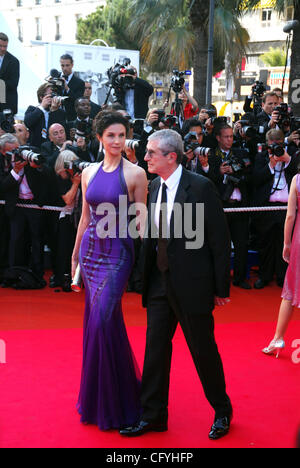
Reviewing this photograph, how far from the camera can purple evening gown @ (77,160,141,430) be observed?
3824 millimetres

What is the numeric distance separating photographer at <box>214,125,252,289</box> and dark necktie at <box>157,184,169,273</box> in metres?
3.83

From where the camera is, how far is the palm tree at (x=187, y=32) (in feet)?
47.2

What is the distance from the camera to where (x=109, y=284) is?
12.6 ft

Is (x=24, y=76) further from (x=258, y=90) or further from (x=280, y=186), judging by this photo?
(x=280, y=186)

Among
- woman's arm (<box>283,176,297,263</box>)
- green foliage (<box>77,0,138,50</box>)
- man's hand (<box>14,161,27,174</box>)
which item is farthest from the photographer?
green foliage (<box>77,0,138,50</box>)

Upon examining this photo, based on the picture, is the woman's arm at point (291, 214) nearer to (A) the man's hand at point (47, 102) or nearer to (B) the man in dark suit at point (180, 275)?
(B) the man in dark suit at point (180, 275)

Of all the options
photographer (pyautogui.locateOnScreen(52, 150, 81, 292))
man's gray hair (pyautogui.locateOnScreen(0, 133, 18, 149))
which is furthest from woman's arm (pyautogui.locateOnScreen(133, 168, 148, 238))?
man's gray hair (pyautogui.locateOnScreen(0, 133, 18, 149))

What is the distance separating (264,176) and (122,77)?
7.04ft

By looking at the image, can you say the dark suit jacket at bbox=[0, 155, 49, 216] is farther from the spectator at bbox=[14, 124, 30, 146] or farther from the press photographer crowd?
the spectator at bbox=[14, 124, 30, 146]

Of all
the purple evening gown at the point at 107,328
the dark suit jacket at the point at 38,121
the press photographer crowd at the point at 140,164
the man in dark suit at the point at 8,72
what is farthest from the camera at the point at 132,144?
the man in dark suit at the point at 8,72

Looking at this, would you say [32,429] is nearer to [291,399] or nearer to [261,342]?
[291,399]

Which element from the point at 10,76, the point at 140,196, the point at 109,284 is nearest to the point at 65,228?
the point at 10,76

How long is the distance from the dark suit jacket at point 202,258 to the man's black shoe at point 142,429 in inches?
29.2
